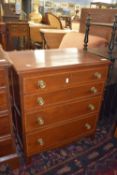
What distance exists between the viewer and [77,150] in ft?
5.04

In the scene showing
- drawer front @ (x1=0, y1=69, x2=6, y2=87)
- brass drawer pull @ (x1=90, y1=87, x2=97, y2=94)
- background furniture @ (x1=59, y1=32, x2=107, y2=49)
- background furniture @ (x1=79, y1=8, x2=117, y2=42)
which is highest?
background furniture @ (x1=79, y1=8, x2=117, y2=42)

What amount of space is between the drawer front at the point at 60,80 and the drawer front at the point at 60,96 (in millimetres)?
44

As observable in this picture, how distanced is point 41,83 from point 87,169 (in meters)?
0.85

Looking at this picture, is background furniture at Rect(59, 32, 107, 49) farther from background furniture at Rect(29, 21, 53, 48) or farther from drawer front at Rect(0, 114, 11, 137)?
background furniture at Rect(29, 21, 53, 48)

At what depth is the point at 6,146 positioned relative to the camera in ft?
4.02

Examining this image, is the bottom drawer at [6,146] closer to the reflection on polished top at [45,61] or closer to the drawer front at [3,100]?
the drawer front at [3,100]

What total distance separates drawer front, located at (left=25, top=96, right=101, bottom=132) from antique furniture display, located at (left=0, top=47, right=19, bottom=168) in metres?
0.13

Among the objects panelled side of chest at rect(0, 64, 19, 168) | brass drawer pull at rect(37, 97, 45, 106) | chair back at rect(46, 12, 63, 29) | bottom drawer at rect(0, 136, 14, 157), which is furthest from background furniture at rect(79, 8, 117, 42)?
chair back at rect(46, 12, 63, 29)

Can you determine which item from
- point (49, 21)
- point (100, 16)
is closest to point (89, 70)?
point (100, 16)

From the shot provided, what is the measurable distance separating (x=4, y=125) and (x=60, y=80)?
1.63 ft

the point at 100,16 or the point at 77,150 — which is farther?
the point at 100,16

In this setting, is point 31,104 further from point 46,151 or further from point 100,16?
point 100,16

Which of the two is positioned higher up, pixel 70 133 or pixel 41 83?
pixel 41 83

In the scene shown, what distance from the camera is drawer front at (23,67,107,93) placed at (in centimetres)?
104
